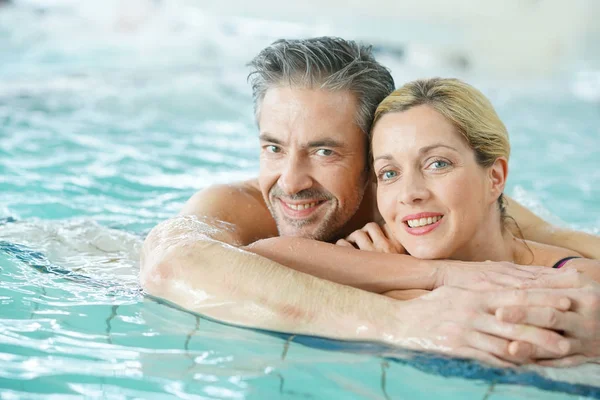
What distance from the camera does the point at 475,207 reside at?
316cm

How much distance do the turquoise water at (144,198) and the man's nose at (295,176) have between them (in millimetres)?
912

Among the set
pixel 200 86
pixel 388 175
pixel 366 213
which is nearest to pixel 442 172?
pixel 388 175

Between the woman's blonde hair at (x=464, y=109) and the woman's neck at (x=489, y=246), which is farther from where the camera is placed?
the woman's neck at (x=489, y=246)

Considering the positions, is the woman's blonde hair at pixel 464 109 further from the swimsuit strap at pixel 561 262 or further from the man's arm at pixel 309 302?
the man's arm at pixel 309 302

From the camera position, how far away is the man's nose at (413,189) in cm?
306

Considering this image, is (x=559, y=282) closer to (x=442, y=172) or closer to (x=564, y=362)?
(x=564, y=362)

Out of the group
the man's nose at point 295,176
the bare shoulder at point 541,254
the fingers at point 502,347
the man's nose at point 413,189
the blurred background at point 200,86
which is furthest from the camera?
the blurred background at point 200,86

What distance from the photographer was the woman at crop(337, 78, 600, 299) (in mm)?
3088

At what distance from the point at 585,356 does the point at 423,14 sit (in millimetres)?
21045

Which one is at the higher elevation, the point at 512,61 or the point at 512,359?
the point at 512,61

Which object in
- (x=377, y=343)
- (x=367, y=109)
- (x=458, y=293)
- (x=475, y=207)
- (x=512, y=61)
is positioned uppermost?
(x=512, y=61)

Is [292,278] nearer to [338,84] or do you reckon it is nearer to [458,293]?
[458,293]

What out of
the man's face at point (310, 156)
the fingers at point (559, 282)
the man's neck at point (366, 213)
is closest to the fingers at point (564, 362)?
the fingers at point (559, 282)

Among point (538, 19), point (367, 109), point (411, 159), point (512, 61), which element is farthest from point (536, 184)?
point (538, 19)
